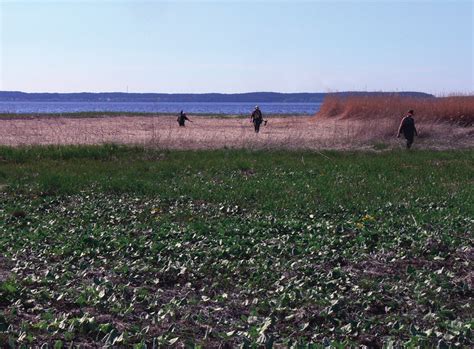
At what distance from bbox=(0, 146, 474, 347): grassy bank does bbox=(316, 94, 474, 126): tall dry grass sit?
66.4 ft

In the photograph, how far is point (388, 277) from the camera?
8.80 meters

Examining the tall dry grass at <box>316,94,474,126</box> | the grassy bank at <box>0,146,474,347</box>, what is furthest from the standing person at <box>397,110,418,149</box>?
the grassy bank at <box>0,146,474,347</box>

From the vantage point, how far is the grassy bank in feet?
22.8

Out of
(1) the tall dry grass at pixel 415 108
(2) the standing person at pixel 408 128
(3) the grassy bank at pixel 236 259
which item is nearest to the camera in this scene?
(3) the grassy bank at pixel 236 259

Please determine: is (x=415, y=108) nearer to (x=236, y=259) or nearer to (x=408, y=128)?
(x=408, y=128)

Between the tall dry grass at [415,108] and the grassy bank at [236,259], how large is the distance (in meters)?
20.2

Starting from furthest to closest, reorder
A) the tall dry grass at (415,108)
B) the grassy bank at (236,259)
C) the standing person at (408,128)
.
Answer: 1. the tall dry grass at (415,108)
2. the standing person at (408,128)
3. the grassy bank at (236,259)

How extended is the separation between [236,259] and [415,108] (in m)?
31.8

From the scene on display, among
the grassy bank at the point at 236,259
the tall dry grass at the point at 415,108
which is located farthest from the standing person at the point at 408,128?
the grassy bank at the point at 236,259

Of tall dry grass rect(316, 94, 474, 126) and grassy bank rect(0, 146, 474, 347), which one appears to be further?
tall dry grass rect(316, 94, 474, 126)

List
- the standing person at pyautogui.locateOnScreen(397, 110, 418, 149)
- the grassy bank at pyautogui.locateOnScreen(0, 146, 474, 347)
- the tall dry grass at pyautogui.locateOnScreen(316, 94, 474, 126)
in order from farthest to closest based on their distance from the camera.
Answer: the tall dry grass at pyautogui.locateOnScreen(316, 94, 474, 126), the standing person at pyautogui.locateOnScreen(397, 110, 418, 149), the grassy bank at pyautogui.locateOnScreen(0, 146, 474, 347)

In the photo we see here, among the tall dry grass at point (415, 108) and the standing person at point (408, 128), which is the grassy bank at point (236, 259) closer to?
the standing person at point (408, 128)

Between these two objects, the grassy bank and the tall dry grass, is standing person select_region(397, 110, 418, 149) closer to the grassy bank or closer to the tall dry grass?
the tall dry grass

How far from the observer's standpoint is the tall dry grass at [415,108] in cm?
3803
